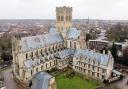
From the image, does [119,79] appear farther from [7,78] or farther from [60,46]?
[7,78]

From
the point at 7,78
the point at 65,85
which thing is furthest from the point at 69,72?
the point at 7,78

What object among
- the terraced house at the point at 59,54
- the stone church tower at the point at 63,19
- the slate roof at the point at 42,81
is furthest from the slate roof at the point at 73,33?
the slate roof at the point at 42,81

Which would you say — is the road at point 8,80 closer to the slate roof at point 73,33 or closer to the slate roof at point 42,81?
the slate roof at point 42,81

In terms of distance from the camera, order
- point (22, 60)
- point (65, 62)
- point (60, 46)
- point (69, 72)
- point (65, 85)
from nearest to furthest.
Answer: point (65, 85) → point (22, 60) → point (69, 72) → point (65, 62) → point (60, 46)

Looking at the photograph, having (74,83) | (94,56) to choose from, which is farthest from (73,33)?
(74,83)

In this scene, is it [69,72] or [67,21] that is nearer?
[69,72]

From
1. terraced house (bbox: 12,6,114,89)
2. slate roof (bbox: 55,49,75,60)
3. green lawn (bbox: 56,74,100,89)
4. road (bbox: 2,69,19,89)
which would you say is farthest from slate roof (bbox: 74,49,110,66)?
road (bbox: 2,69,19,89)

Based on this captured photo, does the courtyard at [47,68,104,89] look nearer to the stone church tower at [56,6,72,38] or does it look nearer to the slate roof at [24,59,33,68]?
the slate roof at [24,59,33,68]
